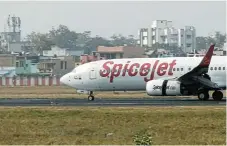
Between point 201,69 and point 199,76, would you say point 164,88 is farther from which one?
point 201,69

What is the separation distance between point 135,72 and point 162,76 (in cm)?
185

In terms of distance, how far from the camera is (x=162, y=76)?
45750 millimetres

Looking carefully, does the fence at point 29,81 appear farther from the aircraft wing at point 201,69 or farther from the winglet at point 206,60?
the winglet at point 206,60

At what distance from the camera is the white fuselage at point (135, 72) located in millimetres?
45312

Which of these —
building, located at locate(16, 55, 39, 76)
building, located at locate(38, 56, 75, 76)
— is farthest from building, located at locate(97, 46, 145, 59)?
building, located at locate(16, 55, 39, 76)

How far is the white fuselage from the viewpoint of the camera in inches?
1784

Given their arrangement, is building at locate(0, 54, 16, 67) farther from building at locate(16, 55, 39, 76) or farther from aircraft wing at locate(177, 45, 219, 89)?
aircraft wing at locate(177, 45, 219, 89)

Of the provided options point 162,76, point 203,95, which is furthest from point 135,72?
point 203,95

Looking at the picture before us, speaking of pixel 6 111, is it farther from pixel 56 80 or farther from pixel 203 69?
pixel 56 80

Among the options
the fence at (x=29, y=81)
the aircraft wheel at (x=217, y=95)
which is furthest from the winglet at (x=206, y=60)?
the fence at (x=29, y=81)

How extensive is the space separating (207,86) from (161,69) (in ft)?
10.4

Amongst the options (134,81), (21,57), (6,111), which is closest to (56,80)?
(21,57)

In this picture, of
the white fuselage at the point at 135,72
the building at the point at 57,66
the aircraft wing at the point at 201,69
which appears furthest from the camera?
the building at the point at 57,66

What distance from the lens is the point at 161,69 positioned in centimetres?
4572
